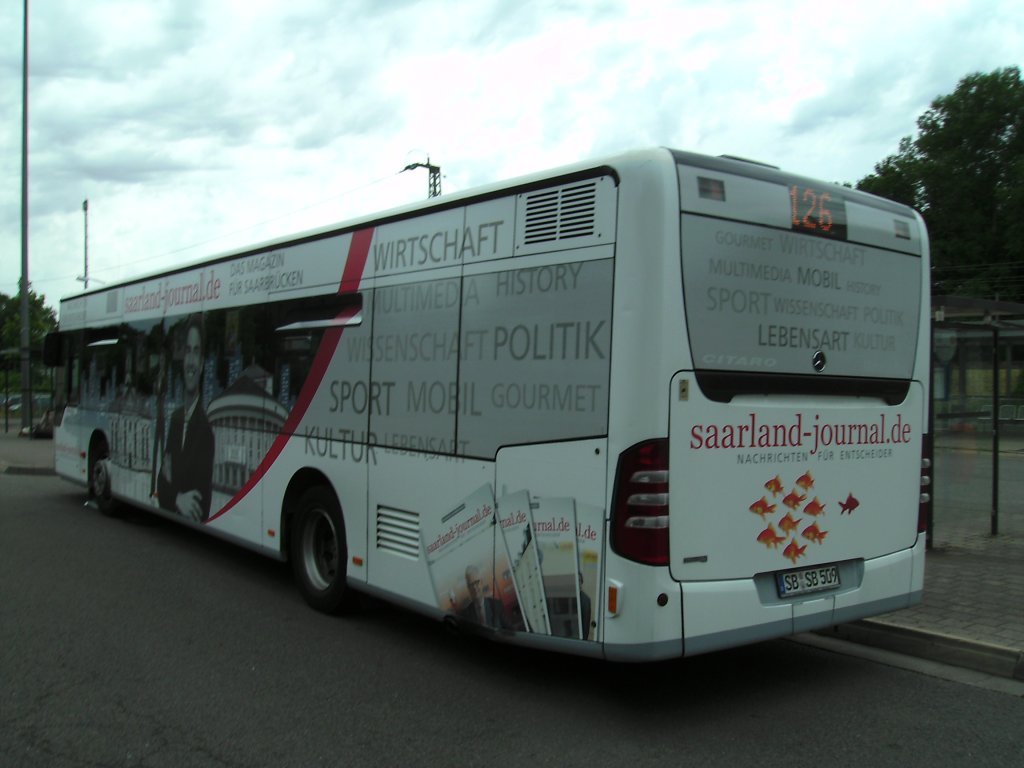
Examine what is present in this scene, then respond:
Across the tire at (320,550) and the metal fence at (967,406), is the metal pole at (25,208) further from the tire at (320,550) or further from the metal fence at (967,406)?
the metal fence at (967,406)

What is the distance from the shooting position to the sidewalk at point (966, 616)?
18.7ft

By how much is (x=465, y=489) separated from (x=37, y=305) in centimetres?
→ 5785

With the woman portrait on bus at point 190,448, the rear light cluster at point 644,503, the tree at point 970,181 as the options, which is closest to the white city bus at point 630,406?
the rear light cluster at point 644,503

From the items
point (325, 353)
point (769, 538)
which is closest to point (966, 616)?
point (769, 538)

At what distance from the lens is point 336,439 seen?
6.84 meters

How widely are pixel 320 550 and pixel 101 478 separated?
5.80 m

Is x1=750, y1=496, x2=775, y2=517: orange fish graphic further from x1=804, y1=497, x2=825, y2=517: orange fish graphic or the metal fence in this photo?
the metal fence

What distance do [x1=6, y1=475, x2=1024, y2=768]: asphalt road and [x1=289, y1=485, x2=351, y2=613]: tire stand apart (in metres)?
0.17

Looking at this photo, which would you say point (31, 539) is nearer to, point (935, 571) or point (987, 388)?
point (935, 571)

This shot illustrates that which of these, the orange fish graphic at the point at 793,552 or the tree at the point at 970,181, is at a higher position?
the tree at the point at 970,181

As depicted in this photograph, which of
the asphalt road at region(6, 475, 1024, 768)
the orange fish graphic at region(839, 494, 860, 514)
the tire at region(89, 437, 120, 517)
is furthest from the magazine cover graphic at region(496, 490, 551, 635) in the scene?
the tire at region(89, 437, 120, 517)

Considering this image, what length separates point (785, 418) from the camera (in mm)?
5043

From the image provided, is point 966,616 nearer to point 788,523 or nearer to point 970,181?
point 788,523

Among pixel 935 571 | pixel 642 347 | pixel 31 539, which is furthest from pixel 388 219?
pixel 31 539
